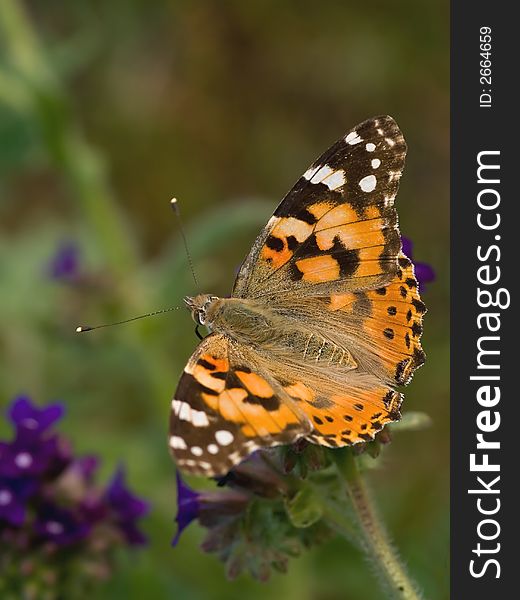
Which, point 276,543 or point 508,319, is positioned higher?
point 508,319

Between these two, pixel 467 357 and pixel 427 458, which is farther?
pixel 427 458

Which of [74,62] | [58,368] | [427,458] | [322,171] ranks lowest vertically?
[427,458]

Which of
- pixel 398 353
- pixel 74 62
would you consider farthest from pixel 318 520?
pixel 74 62

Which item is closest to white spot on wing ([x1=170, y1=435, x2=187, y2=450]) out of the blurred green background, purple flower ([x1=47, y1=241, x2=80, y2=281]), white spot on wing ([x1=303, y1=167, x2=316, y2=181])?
white spot on wing ([x1=303, y1=167, x2=316, y2=181])

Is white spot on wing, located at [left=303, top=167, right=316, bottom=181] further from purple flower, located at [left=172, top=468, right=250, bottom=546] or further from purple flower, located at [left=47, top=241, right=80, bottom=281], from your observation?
purple flower, located at [left=47, top=241, right=80, bottom=281]

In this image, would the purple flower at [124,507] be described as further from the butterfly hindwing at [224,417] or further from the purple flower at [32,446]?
the butterfly hindwing at [224,417]

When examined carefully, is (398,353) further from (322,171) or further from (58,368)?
(58,368)

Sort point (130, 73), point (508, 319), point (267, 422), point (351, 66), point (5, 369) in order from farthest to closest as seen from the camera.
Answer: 1. point (130, 73)
2. point (351, 66)
3. point (5, 369)
4. point (508, 319)
5. point (267, 422)

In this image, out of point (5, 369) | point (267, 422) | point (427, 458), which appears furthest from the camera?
point (5, 369)
